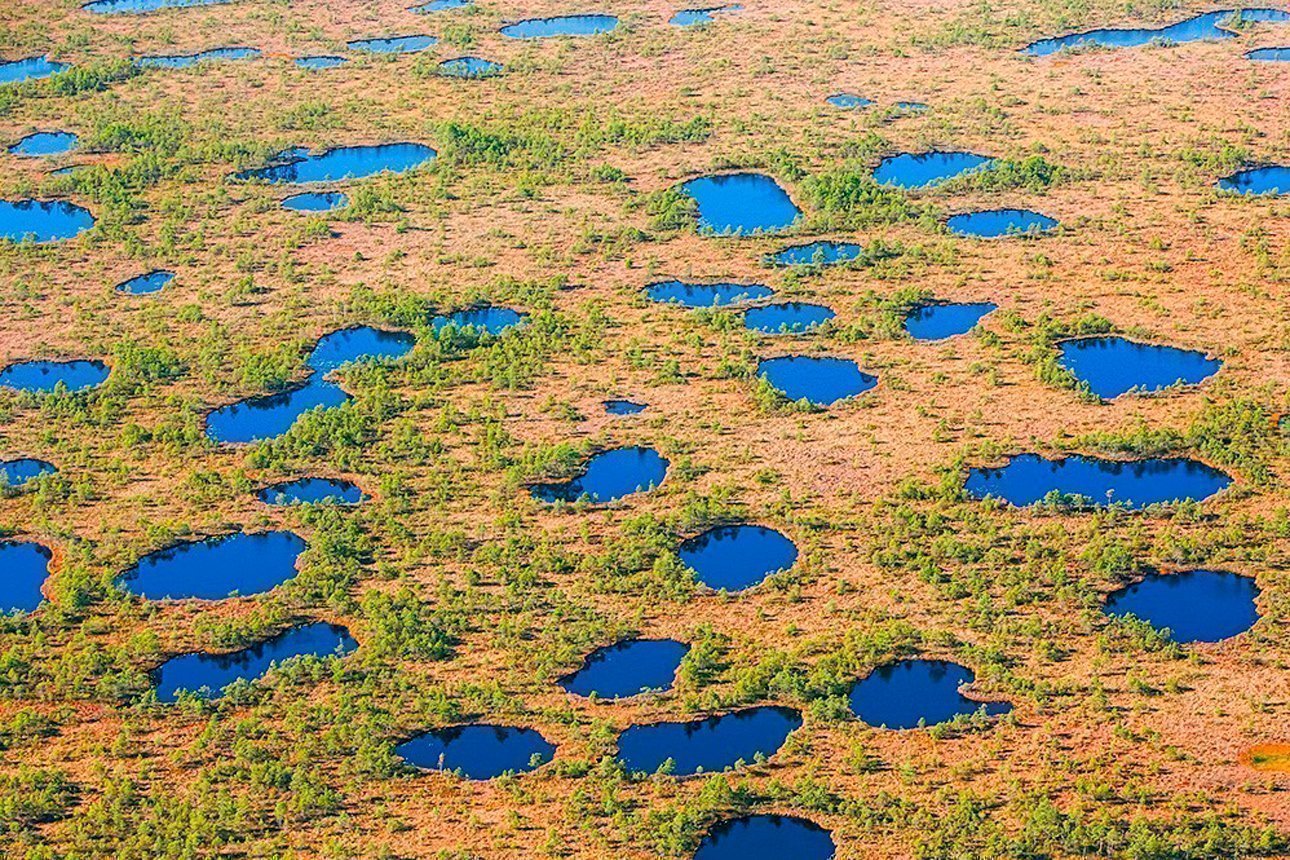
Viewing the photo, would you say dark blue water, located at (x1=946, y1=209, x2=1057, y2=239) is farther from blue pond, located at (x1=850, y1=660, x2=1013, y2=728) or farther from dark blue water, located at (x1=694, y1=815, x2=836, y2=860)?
dark blue water, located at (x1=694, y1=815, x2=836, y2=860)

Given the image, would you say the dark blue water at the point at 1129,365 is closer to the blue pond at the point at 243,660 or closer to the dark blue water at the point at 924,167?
the dark blue water at the point at 924,167

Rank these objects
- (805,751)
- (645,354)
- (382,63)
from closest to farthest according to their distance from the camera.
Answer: (805,751)
(645,354)
(382,63)

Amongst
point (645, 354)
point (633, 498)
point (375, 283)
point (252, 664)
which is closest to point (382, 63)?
point (375, 283)

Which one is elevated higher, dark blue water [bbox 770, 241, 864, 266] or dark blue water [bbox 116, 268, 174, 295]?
dark blue water [bbox 770, 241, 864, 266]

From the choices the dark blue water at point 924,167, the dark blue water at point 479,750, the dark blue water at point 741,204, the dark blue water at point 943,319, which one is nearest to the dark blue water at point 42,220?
the dark blue water at point 741,204

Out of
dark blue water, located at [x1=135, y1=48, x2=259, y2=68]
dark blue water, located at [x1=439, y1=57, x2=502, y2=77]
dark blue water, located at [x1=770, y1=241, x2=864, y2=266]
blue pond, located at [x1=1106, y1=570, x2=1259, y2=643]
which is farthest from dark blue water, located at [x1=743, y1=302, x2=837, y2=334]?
dark blue water, located at [x1=135, y1=48, x2=259, y2=68]

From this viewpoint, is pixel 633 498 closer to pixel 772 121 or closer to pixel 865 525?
pixel 865 525
